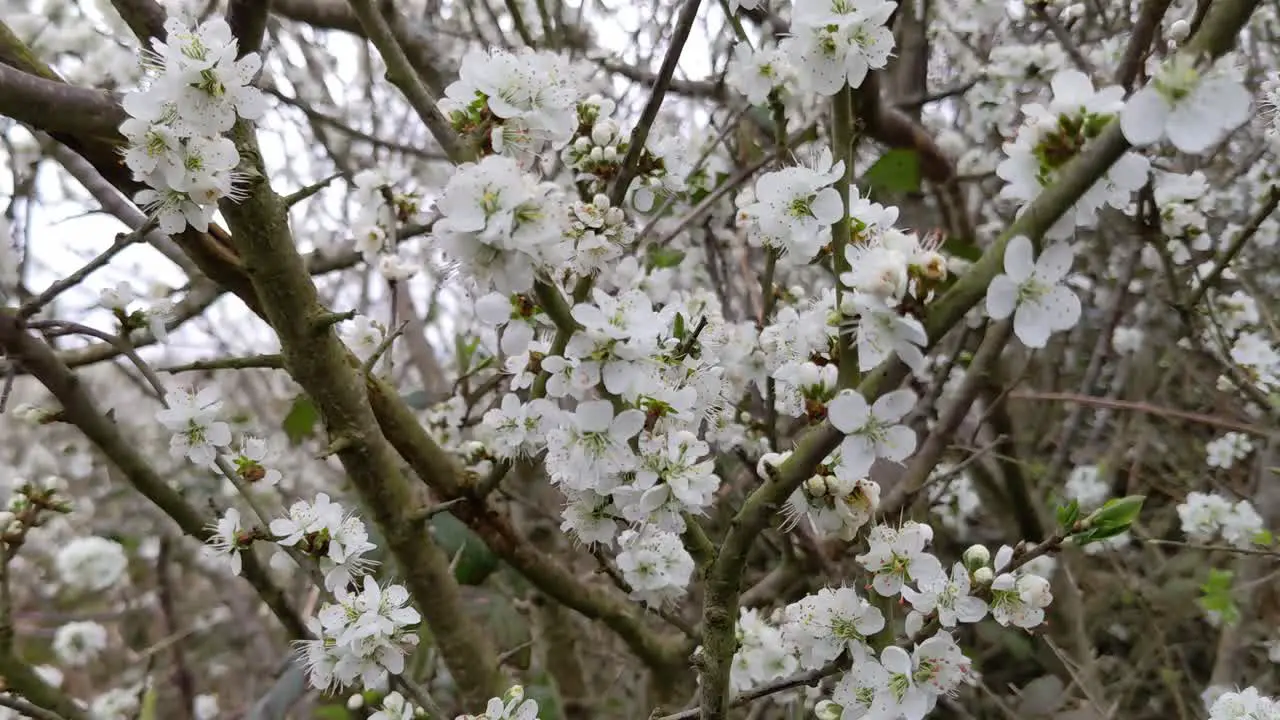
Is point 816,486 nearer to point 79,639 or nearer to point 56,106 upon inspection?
point 56,106

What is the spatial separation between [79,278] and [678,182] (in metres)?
0.86

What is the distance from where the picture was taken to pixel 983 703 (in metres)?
2.57

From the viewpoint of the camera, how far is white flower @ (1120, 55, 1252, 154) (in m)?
0.64

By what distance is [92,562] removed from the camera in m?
3.62

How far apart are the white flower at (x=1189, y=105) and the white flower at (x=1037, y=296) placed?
4.9 inches

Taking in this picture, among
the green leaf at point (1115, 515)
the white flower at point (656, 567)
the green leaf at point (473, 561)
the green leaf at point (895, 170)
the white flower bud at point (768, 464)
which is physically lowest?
the green leaf at point (1115, 515)

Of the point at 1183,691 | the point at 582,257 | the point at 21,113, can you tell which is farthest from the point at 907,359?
the point at 1183,691

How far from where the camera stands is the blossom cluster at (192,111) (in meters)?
0.99

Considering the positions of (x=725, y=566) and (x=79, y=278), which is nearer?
(x=725, y=566)

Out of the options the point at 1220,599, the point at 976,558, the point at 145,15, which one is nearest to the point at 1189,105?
the point at 976,558

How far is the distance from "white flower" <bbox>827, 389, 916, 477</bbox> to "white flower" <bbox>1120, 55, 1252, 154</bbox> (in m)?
0.28

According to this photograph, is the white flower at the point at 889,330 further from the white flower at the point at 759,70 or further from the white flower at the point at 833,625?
the white flower at the point at 759,70

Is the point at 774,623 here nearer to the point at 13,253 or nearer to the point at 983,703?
the point at 983,703

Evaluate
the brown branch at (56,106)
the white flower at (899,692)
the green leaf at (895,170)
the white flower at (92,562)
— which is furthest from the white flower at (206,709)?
the white flower at (899,692)
